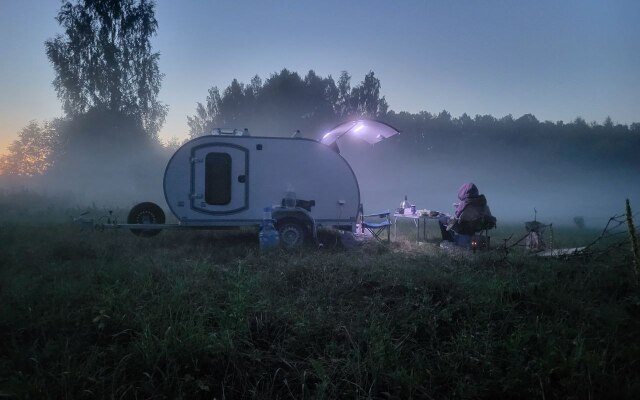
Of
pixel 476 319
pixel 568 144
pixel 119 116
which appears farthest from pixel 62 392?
pixel 568 144

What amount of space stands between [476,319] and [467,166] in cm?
3826

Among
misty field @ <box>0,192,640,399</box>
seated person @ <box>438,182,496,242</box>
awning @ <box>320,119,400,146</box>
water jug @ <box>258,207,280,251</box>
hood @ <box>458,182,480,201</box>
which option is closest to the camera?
misty field @ <box>0,192,640,399</box>

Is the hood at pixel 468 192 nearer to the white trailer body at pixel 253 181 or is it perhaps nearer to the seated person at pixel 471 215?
the seated person at pixel 471 215

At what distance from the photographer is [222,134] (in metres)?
8.70

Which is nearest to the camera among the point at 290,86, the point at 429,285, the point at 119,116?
the point at 429,285

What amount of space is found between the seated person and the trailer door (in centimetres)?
500

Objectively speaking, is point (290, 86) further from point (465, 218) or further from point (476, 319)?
point (476, 319)

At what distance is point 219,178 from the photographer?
28.1 ft

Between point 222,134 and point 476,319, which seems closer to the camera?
point 476,319

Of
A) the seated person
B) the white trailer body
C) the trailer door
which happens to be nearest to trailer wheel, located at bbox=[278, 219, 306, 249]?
the white trailer body

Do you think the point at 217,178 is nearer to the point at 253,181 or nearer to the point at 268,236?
the point at 253,181

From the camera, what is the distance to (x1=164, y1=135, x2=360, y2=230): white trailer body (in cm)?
845

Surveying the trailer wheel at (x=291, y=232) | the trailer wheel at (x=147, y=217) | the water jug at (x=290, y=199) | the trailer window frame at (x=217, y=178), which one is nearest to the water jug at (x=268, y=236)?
the trailer wheel at (x=291, y=232)

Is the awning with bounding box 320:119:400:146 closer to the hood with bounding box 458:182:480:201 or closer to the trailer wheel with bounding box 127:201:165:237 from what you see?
the hood with bounding box 458:182:480:201
